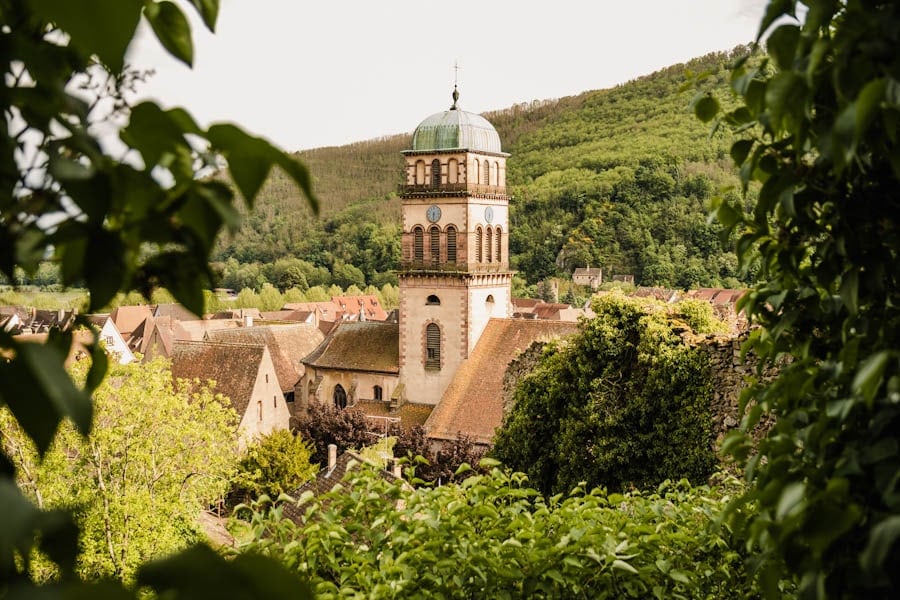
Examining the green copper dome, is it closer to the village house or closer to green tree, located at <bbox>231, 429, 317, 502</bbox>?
the village house

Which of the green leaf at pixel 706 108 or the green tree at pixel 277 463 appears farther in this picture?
the green tree at pixel 277 463

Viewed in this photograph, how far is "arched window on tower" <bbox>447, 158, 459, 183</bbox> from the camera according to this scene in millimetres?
36778

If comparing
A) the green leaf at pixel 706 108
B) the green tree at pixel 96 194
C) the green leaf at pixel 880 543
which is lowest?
the green leaf at pixel 880 543

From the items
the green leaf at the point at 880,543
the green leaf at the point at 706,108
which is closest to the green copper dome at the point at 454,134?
the green leaf at the point at 706,108

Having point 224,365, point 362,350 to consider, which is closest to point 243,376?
point 224,365

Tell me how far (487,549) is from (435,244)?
106 ft

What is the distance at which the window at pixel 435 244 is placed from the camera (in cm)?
3634

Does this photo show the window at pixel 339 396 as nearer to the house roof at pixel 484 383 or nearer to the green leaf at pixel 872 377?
the house roof at pixel 484 383

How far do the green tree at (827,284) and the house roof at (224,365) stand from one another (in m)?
28.8

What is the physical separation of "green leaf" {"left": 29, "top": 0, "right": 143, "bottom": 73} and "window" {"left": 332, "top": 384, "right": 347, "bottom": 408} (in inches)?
1481

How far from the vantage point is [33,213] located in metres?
1.15

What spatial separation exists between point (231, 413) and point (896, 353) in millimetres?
18555

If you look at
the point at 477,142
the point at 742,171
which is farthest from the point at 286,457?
the point at 742,171

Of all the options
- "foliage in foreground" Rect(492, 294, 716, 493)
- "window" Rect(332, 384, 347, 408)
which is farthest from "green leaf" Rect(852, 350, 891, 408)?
"window" Rect(332, 384, 347, 408)
